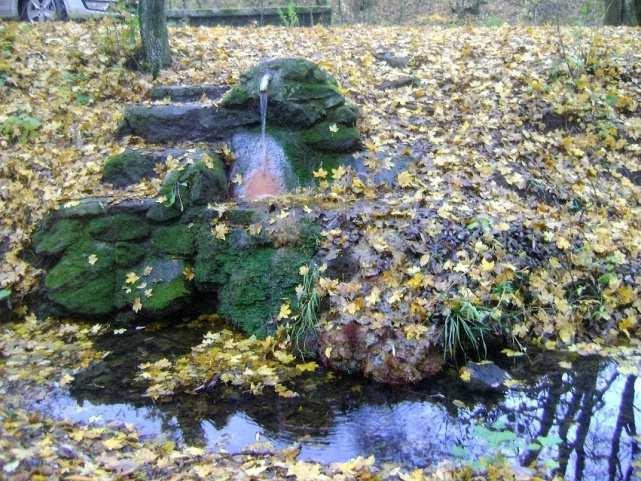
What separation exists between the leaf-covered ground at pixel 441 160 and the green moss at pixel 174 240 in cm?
66

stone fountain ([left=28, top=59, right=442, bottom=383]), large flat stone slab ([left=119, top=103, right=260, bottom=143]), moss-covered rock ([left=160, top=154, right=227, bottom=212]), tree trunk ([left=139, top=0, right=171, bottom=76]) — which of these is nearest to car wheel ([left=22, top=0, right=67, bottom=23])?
tree trunk ([left=139, top=0, right=171, bottom=76])

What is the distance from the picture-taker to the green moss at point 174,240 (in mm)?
6719

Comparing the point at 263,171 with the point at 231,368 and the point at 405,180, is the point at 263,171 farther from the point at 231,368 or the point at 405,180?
the point at 231,368

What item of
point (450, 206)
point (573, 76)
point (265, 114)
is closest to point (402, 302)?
point (450, 206)

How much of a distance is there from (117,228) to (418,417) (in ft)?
12.4

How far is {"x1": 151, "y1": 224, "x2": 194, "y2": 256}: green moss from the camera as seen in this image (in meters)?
6.72

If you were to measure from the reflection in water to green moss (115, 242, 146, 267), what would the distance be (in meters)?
1.42

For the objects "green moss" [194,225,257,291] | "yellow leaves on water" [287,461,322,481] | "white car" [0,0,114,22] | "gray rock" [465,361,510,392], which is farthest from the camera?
"white car" [0,0,114,22]

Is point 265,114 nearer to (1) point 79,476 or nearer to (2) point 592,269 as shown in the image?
(2) point 592,269

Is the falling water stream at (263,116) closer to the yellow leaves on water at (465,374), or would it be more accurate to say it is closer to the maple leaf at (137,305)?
the maple leaf at (137,305)

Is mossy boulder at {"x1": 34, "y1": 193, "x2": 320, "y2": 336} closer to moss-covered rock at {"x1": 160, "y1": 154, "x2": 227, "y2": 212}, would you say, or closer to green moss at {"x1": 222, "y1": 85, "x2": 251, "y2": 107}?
moss-covered rock at {"x1": 160, "y1": 154, "x2": 227, "y2": 212}

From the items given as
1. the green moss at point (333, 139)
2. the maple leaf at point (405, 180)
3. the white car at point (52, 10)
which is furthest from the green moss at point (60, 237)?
the white car at point (52, 10)

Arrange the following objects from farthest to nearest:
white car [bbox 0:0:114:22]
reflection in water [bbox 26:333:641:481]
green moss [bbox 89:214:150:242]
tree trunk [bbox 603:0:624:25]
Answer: tree trunk [bbox 603:0:624:25] < white car [bbox 0:0:114:22] < green moss [bbox 89:214:150:242] < reflection in water [bbox 26:333:641:481]

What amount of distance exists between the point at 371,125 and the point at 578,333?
3.65m
